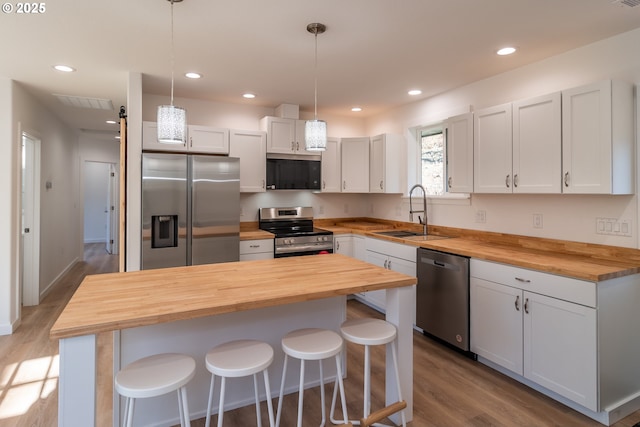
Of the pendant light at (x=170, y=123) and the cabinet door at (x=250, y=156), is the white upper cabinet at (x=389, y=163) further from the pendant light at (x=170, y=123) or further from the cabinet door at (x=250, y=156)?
the pendant light at (x=170, y=123)

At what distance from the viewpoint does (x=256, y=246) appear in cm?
393

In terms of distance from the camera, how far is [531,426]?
Answer: 207 cm

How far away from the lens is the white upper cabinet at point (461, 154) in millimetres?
3263

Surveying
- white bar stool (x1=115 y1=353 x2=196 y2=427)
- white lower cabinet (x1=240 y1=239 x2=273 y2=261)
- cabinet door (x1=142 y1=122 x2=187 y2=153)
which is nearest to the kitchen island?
white bar stool (x1=115 y1=353 x2=196 y2=427)

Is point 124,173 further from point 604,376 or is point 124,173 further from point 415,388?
point 604,376

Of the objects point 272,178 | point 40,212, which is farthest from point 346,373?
point 40,212

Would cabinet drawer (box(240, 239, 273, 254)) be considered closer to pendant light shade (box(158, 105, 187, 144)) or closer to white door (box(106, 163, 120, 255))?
pendant light shade (box(158, 105, 187, 144))

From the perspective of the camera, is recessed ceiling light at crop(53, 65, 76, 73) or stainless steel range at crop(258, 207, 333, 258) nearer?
recessed ceiling light at crop(53, 65, 76, 73)

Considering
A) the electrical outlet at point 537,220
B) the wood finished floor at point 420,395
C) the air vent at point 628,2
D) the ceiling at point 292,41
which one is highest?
the ceiling at point 292,41

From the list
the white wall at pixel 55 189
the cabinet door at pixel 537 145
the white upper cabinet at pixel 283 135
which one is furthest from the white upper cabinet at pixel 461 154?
the white wall at pixel 55 189

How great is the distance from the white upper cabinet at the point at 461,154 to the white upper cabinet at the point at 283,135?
1.78 m

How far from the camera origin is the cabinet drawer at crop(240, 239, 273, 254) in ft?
12.7

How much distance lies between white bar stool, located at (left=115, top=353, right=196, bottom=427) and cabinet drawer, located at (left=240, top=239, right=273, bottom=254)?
2.21m

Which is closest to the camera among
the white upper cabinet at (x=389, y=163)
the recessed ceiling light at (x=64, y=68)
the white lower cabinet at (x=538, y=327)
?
the white lower cabinet at (x=538, y=327)
